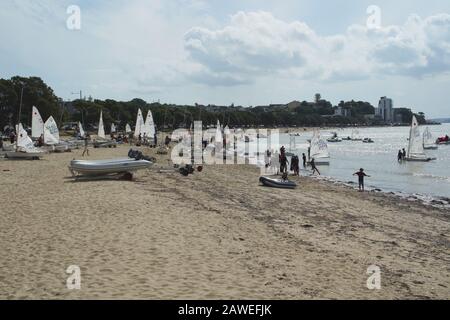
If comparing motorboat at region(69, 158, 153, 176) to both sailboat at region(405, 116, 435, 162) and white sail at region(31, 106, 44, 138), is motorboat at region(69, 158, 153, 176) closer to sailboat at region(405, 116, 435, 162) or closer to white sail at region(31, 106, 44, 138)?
white sail at region(31, 106, 44, 138)

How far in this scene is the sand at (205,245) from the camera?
8.30 m

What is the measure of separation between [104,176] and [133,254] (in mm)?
13103

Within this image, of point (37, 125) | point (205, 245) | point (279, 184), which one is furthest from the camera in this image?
point (37, 125)

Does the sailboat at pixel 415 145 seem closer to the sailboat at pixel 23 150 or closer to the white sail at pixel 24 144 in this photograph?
the sailboat at pixel 23 150

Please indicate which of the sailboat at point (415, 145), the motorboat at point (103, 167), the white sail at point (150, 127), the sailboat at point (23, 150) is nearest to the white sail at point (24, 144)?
the sailboat at point (23, 150)

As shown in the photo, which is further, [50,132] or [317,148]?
[317,148]

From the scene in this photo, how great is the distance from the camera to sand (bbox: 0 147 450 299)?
830cm

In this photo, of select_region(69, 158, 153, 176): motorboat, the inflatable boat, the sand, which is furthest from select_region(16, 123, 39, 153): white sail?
the inflatable boat

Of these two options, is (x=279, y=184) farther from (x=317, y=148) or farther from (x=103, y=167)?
(x=317, y=148)

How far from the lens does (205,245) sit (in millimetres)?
11102

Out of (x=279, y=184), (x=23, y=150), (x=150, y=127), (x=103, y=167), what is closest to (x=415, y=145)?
(x=150, y=127)

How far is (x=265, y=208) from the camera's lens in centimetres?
1800

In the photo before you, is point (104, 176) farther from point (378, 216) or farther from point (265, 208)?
point (378, 216)
